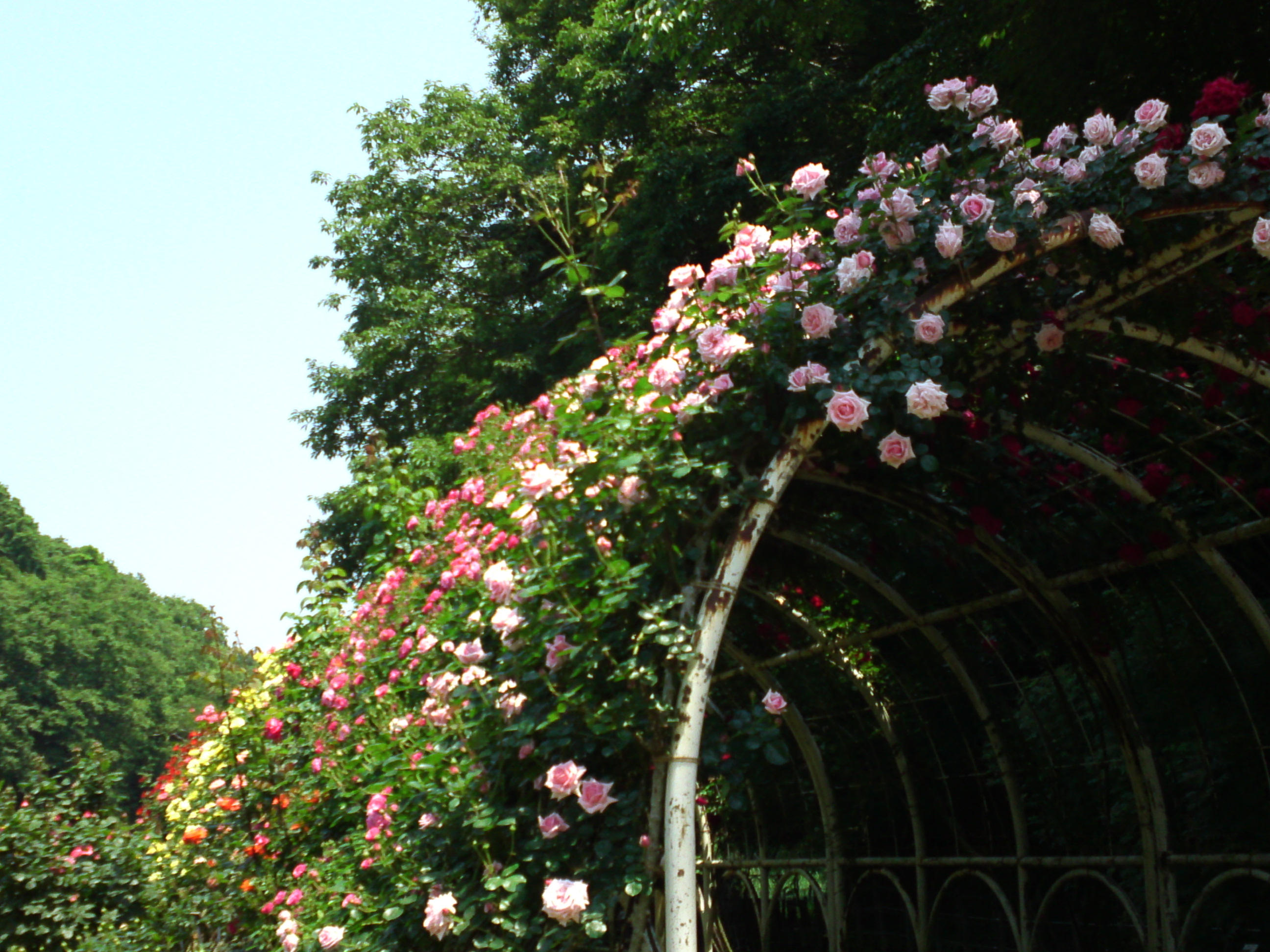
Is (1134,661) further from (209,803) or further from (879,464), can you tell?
(209,803)

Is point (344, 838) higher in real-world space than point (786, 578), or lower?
lower

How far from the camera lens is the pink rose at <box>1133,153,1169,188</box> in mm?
3051

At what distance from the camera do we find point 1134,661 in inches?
273

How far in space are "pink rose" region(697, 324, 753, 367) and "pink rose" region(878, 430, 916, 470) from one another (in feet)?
1.62

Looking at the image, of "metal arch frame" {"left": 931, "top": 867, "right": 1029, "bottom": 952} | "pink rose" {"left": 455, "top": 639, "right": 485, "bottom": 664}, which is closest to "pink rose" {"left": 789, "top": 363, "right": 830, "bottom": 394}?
"pink rose" {"left": 455, "top": 639, "right": 485, "bottom": 664}

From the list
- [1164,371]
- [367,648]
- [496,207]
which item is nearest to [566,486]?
[1164,371]

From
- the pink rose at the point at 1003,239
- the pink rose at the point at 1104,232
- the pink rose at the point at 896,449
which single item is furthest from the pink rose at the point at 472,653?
the pink rose at the point at 1104,232

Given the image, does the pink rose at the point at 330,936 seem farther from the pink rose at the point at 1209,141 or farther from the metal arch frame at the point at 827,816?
the pink rose at the point at 1209,141

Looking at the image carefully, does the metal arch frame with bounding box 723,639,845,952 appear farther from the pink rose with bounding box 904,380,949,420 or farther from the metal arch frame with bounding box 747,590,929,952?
the pink rose with bounding box 904,380,949,420

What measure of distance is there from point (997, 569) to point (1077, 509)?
0.51 metres

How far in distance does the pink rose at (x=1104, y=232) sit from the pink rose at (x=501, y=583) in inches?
72.8

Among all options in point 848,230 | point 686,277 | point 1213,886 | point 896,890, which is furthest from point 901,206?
point 896,890

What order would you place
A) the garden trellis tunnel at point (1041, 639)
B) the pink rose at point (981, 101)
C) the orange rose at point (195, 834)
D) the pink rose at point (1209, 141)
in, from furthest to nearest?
the orange rose at point (195, 834) < the garden trellis tunnel at point (1041, 639) < the pink rose at point (981, 101) < the pink rose at point (1209, 141)

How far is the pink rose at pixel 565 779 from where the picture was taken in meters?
3.11
